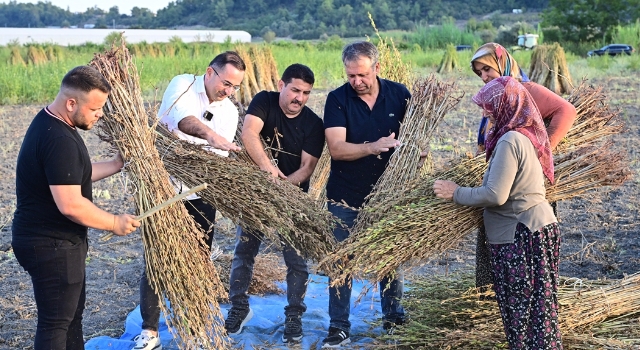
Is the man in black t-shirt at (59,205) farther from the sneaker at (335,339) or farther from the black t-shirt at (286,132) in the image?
the sneaker at (335,339)

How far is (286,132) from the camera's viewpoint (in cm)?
390

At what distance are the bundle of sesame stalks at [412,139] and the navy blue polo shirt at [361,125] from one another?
0.07m

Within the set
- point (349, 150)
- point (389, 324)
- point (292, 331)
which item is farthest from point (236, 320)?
point (349, 150)

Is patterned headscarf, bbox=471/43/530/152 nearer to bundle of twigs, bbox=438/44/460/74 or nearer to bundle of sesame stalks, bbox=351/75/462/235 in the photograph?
bundle of sesame stalks, bbox=351/75/462/235

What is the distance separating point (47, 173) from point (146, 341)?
1.30m

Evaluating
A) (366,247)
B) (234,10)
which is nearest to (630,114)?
(366,247)

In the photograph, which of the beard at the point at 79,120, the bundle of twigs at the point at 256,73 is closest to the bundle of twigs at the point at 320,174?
the beard at the point at 79,120

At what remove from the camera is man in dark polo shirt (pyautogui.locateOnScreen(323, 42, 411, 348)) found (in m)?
3.63

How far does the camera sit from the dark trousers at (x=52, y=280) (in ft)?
9.00

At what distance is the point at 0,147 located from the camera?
923cm

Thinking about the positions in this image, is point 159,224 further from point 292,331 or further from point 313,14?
point 313,14

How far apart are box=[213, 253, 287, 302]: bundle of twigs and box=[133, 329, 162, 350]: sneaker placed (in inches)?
38.5

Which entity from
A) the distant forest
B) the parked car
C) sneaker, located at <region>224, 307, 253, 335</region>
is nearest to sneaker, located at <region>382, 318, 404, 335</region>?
sneaker, located at <region>224, 307, 253, 335</region>

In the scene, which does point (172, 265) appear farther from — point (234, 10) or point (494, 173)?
point (234, 10)
